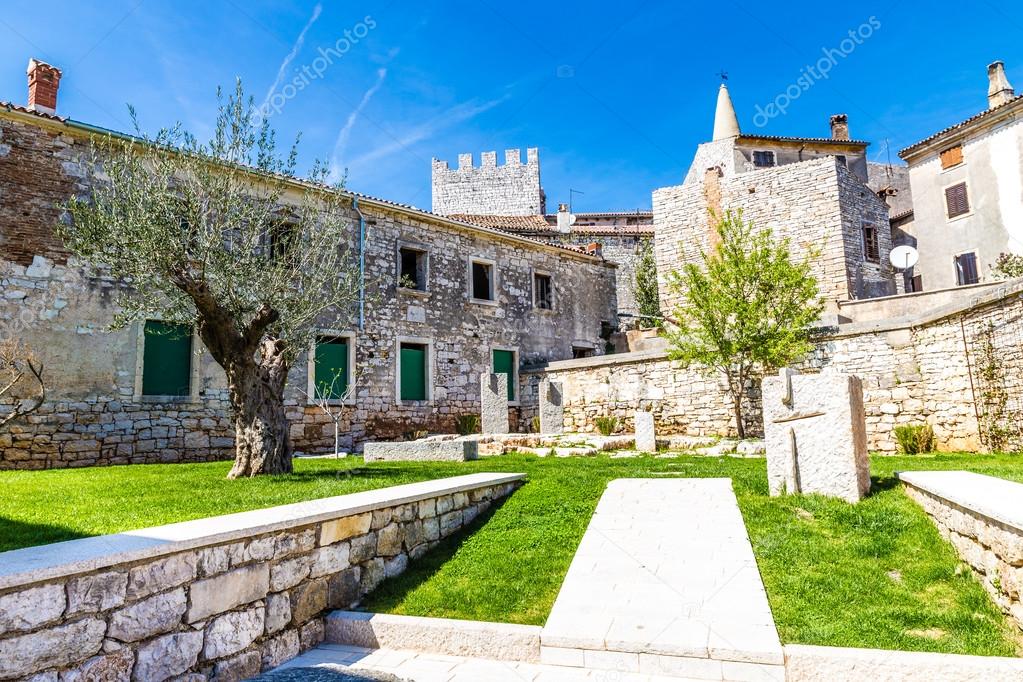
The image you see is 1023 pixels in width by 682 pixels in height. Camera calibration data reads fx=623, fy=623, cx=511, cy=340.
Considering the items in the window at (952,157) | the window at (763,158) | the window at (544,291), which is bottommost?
the window at (544,291)

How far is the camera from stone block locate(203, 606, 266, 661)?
11.8 feet

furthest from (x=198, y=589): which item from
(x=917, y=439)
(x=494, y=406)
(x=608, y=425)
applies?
(x=608, y=425)

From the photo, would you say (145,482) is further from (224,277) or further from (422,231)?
(422,231)

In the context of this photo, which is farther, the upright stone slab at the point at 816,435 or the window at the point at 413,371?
the window at the point at 413,371

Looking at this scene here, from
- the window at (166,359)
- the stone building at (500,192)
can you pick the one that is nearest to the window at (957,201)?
the stone building at (500,192)

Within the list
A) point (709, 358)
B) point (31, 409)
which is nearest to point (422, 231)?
point (709, 358)

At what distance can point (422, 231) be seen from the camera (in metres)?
18.0

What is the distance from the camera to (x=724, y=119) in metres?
33.2

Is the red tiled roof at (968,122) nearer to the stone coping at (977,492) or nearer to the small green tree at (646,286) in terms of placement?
the small green tree at (646,286)

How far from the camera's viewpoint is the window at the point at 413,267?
17344 mm

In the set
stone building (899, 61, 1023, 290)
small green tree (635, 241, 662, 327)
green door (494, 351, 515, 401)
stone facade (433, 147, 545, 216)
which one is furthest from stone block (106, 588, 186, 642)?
stone facade (433, 147, 545, 216)

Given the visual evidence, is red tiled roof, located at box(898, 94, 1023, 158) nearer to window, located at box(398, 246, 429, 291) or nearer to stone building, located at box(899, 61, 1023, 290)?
stone building, located at box(899, 61, 1023, 290)

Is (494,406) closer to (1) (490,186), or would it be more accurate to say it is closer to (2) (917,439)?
(2) (917,439)

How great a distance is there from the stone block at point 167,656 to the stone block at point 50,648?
→ 268 mm
